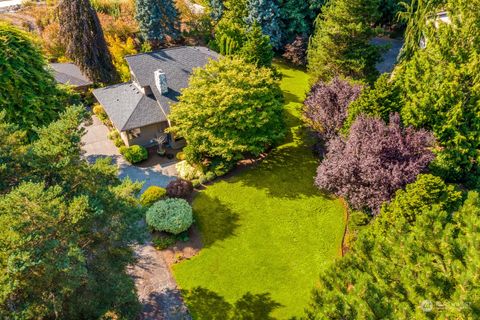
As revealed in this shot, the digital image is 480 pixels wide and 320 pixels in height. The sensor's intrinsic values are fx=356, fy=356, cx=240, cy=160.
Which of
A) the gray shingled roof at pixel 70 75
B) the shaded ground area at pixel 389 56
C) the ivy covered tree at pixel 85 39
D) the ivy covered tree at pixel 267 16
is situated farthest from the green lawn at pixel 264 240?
the shaded ground area at pixel 389 56

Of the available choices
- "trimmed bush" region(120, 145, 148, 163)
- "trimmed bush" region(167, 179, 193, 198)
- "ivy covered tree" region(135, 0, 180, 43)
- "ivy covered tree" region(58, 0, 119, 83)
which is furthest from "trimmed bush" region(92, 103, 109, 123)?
"trimmed bush" region(167, 179, 193, 198)

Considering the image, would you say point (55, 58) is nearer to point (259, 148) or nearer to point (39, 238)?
point (259, 148)

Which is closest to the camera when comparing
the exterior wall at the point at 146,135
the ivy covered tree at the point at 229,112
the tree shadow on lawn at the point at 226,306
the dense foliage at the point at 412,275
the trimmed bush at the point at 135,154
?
the dense foliage at the point at 412,275

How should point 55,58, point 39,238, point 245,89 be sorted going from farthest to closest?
point 55,58 < point 245,89 < point 39,238

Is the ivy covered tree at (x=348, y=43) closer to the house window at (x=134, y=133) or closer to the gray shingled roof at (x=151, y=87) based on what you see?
the gray shingled roof at (x=151, y=87)

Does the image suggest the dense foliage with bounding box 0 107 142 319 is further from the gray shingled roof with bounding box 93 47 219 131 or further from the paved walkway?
the gray shingled roof with bounding box 93 47 219 131

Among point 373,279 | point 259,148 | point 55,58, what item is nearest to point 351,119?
point 259,148

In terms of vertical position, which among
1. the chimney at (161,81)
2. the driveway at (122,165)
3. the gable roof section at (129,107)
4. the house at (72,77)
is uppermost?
the chimney at (161,81)
